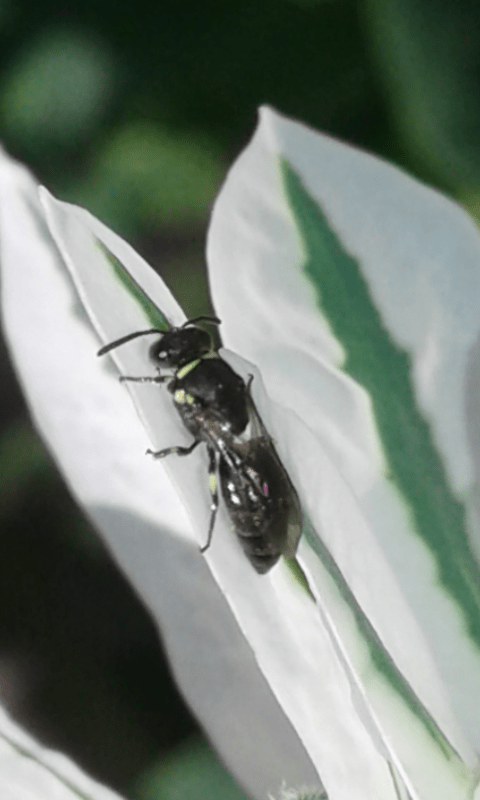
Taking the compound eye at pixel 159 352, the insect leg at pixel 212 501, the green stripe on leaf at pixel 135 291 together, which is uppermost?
the green stripe on leaf at pixel 135 291

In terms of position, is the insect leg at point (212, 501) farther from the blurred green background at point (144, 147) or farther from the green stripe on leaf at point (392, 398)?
the blurred green background at point (144, 147)

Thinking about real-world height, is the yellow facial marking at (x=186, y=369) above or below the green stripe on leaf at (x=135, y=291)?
below

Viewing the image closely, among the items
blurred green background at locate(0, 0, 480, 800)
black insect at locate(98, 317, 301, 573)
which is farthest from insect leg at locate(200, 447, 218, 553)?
blurred green background at locate(0, 0, 480, 800)

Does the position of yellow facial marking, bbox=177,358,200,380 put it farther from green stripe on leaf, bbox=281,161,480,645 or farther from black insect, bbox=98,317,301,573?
green stripe on leaf, bbox=281,161,480,645

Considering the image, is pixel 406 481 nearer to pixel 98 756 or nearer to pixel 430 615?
pixel 430 615

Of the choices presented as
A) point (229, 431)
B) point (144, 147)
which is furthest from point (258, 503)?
point (144, 147)

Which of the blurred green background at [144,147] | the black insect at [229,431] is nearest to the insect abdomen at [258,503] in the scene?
the black insect at [229,431]

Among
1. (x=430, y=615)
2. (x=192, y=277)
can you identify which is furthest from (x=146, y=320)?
(x=192, y=277)
